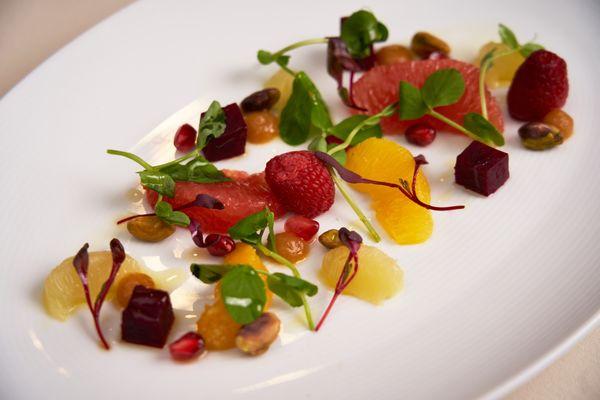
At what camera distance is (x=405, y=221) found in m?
3.32

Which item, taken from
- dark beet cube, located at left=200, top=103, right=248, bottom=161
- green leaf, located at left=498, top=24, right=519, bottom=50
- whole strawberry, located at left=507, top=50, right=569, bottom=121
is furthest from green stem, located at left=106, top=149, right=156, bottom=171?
green leaf, located at left=498, top=24, right=519, bottom=50

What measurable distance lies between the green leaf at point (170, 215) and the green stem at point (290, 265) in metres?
0.31

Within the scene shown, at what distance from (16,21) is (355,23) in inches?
75.2

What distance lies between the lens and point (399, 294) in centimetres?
309

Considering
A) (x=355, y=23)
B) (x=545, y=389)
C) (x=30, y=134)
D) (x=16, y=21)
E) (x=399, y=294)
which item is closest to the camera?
(x=545, y=389)

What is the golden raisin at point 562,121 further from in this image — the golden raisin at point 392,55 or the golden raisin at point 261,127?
the golden raisin at point 261,127

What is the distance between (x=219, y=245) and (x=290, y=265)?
12.1 inches

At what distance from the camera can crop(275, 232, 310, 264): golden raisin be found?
3205 mm

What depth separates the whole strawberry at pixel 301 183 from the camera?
10.9 feet

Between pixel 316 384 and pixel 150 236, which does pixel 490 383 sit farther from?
pixel 150 236

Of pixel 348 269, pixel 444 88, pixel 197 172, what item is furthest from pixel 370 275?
pixel 444 88

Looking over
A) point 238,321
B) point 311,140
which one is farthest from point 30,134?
point 238,321

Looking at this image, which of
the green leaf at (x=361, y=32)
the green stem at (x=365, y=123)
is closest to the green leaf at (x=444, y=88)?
the green stem at (x=365, y=123)

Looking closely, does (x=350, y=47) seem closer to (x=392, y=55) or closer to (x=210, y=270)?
(x=392, y=55)
